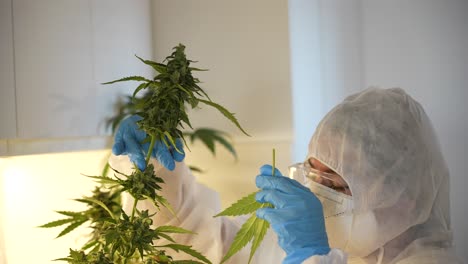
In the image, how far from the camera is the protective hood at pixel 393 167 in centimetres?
114

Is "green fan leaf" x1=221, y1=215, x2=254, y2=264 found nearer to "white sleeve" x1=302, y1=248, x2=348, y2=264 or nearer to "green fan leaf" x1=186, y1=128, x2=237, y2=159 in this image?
"white sleeve" x1=302, y1=248, x2=348, y2=264

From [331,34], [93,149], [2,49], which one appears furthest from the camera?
[331,34]

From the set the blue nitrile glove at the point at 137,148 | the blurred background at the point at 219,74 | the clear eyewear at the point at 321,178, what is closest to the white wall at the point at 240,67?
the blurred background at the point at 219,74

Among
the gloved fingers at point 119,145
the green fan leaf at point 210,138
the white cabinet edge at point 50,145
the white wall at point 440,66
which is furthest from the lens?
the green fan leaf at point 210,138

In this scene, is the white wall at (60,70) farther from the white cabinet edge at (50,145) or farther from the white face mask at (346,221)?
Answer: the white face mask at (346,221)

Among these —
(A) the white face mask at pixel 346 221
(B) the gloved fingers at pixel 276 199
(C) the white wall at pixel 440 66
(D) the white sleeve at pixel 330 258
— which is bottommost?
(D) the white sleeve at pixel 330 258

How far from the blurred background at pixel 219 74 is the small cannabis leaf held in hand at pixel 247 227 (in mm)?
636

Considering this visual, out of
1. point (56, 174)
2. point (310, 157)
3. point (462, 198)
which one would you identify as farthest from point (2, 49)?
point (462, 198)

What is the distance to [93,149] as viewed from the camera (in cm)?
158

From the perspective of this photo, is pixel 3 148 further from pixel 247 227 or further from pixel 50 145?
pixel 247 227

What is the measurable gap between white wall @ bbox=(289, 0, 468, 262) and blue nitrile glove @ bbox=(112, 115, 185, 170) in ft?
2.71

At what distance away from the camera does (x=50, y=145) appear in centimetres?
137

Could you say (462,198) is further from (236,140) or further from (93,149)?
(93,149)

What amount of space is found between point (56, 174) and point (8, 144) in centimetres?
46
